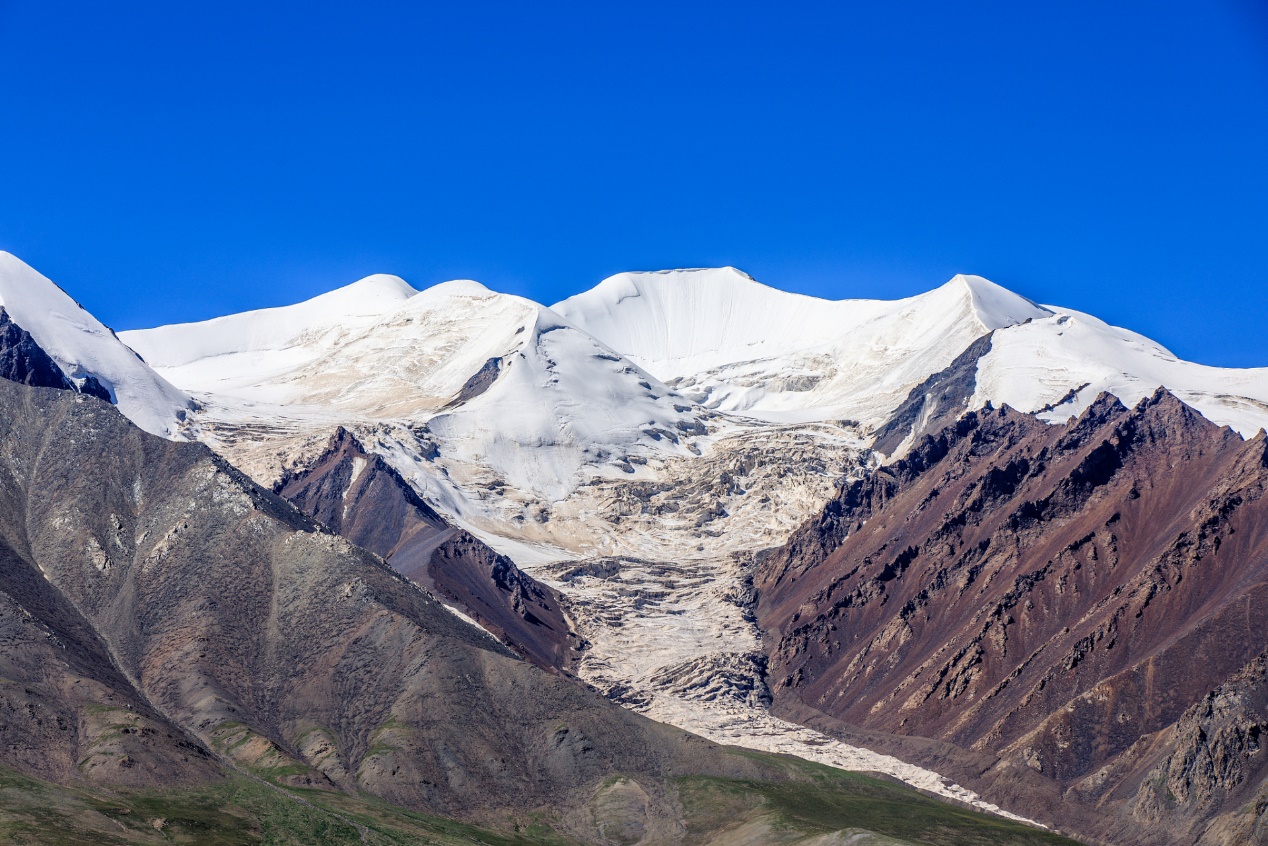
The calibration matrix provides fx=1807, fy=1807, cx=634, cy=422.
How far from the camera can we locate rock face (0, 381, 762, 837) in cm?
14025

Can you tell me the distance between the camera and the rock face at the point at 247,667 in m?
140

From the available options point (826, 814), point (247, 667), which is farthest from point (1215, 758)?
point (247, 667)

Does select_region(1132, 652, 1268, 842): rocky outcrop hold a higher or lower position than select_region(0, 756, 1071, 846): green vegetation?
higher

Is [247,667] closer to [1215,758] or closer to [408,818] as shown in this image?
[408,818]

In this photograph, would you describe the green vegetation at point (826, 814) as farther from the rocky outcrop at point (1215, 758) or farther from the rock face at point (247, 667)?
the rocky outcrop at point (1215, 758)

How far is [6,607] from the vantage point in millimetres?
149500

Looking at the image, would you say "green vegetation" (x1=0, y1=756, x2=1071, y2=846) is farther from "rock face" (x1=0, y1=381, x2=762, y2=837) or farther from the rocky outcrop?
the rocky outcrop

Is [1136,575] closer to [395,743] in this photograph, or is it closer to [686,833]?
[686,833]

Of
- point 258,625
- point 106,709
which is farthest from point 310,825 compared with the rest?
point 258,625

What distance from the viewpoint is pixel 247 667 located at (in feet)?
533

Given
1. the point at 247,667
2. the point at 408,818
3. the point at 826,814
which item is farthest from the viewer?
the point at 247,667

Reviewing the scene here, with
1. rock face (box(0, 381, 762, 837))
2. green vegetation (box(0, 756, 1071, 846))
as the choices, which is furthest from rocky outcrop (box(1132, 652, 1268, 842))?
rock face (box(0, 381, 762, 837))

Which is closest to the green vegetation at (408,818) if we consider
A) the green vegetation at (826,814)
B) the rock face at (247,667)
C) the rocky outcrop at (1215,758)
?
the green vegetation at (826,814)

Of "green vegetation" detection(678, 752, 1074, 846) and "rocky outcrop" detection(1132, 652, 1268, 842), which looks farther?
"rocky outcrop" detection(1132, 652, 1268, 842)
